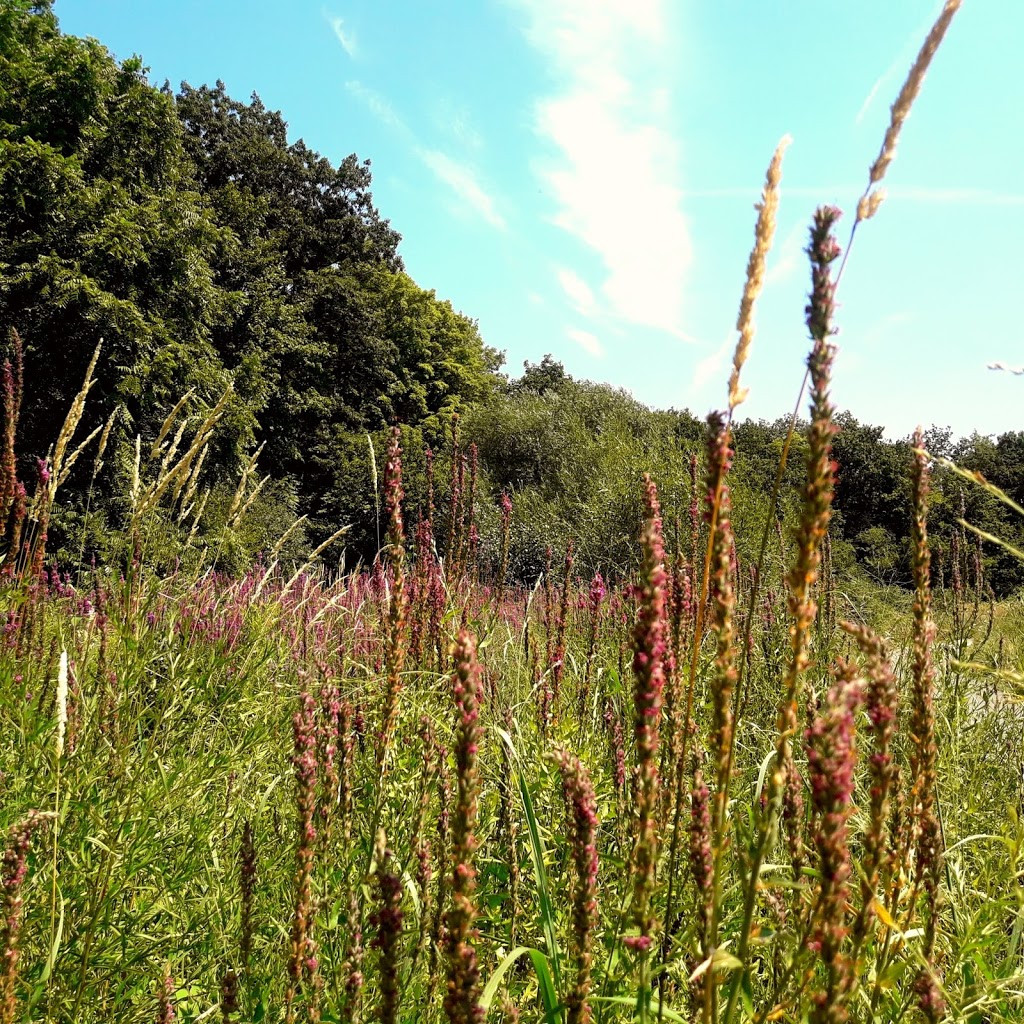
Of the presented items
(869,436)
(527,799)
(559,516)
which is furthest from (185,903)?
(869,436)

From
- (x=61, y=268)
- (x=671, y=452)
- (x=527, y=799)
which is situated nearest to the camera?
(x=527, y=799)

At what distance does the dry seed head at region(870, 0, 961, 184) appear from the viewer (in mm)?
932

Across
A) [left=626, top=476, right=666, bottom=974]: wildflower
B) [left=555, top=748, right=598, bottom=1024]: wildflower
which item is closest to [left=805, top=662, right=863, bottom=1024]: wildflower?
[left=626, top=476, right=666, bottom=974]: wildflower

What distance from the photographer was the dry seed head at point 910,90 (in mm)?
932

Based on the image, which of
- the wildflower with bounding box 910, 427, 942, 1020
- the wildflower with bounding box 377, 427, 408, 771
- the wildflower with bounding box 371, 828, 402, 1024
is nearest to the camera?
the wildflower with bounding box 371, 828, 402, 1024

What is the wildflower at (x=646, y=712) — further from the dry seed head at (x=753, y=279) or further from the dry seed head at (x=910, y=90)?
the dry seed head at (x=910, y=90)

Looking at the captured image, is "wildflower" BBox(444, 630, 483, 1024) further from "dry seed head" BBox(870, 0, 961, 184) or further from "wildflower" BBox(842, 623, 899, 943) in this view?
"dry seed head" BBox(870, 0, 961, 184)

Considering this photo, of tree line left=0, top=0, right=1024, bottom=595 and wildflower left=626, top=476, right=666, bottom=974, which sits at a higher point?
tree line left=0, top=0, right=1024, bottom=595

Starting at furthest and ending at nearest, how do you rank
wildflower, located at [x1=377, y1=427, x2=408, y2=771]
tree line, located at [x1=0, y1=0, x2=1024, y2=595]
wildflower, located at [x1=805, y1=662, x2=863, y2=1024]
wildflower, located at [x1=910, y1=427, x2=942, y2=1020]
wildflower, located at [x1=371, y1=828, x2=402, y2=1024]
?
tree line, located at [x1=0, y1=0, x2=1024, y2=595] → wildflower, located at [x1=377, y1=427, x2=408, y2=771] → wildflower, located at [x1=910, y1=427, x2=942, y2=1020] → wildflower, located at [x1=371, y1=828, x2=402, y2=1024] → wildflower, located at [x1=805, y1=662, x2=863, y2=1024]

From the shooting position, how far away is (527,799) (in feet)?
4.50

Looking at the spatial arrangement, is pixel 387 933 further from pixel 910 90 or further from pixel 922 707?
pixel 910 90

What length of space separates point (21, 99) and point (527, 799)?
76.3ft

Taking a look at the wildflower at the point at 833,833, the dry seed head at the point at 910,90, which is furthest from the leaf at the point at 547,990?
the dry seed head at the point at 910,90

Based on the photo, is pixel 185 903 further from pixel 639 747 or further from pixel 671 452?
pixel 671 452
